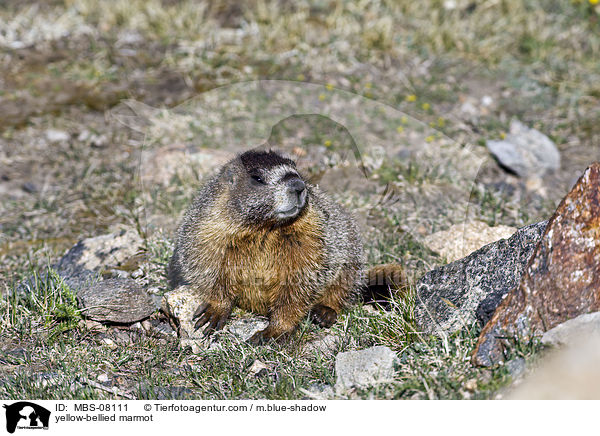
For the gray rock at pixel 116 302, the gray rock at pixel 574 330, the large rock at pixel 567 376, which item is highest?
the gray rock at pixel 574 330

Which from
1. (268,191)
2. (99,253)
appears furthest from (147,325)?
(268,191)

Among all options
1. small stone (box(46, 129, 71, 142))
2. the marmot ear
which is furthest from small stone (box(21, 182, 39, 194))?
the marmot ear

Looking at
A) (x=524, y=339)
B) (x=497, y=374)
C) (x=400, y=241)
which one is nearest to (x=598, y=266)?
(x=524, y=339)

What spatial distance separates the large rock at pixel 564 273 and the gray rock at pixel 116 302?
2738 millimetres

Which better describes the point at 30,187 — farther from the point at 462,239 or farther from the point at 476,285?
the point at 476,285

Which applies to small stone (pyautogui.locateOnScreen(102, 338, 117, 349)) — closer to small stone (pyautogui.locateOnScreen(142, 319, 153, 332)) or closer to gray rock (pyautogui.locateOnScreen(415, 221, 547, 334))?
small stone (pyautogui.locateOnScreen(142, 319, 153, 332))

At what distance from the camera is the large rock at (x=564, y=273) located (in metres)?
3.72

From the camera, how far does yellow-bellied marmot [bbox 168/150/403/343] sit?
4.59 m

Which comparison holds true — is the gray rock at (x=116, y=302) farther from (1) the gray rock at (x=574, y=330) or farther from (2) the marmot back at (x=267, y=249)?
(1) the gray rock at (x=574, y=330)

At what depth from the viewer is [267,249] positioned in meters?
4.78
